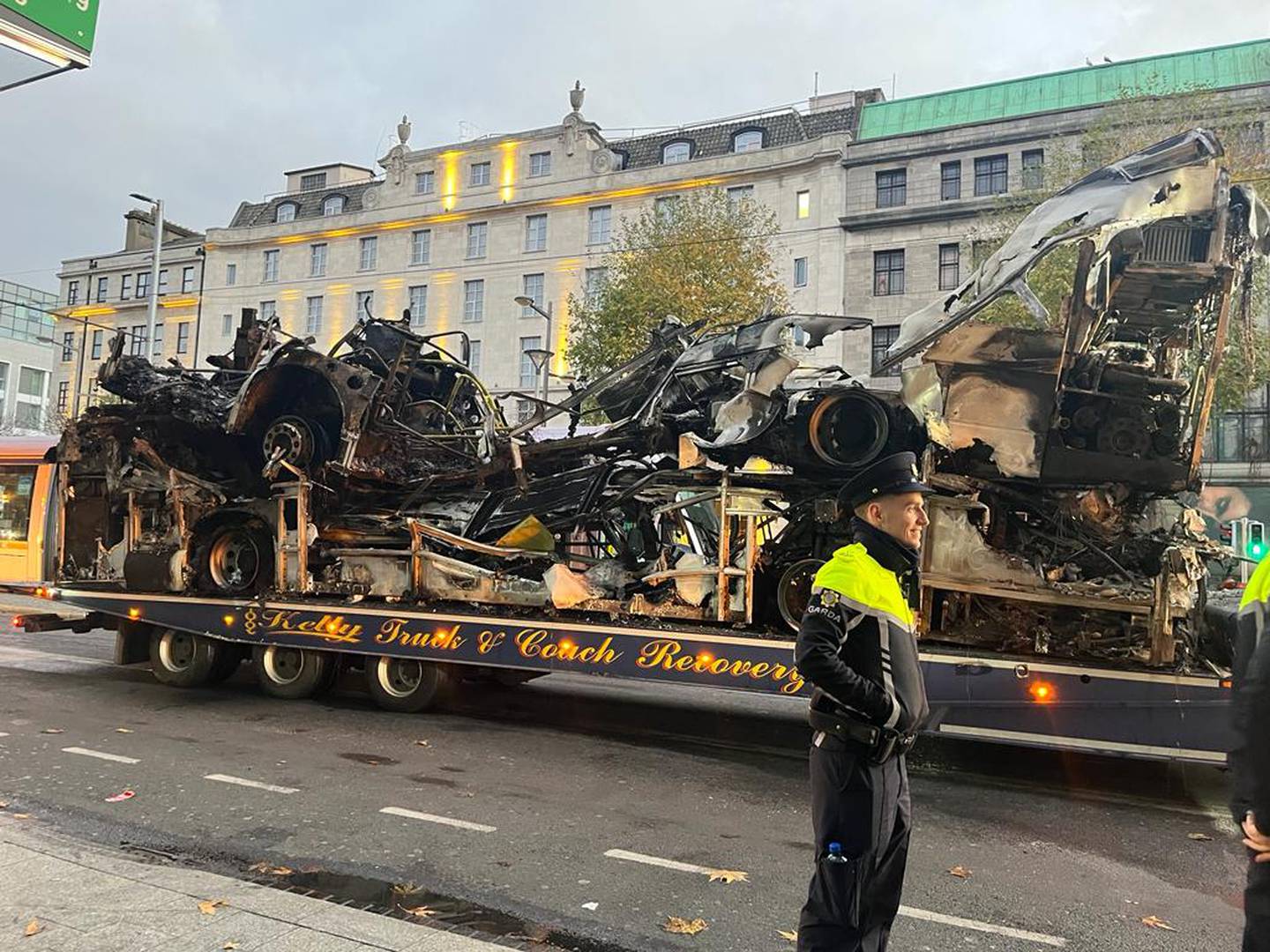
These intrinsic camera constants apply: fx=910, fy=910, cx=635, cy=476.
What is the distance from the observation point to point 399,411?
9492 millimetres

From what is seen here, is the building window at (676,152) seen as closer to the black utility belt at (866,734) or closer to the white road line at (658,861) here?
the white road line at (658,861)

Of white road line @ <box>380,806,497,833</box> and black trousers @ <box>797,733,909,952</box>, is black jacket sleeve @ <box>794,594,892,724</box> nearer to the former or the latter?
black trousers @ <box>797,733,909,952</box>

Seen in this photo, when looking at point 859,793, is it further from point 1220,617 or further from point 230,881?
point 1220,617

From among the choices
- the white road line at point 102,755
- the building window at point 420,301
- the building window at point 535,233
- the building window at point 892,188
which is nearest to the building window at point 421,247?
the building window at point 420,301

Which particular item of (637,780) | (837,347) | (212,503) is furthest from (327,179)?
(637,780)

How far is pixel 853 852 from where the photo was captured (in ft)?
9.49

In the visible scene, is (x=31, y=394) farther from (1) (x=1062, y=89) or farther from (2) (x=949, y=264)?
(1) (x=1062, y=89)

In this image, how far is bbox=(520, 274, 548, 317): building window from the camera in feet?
122

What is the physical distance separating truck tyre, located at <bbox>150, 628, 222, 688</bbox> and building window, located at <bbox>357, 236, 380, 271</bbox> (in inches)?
1332

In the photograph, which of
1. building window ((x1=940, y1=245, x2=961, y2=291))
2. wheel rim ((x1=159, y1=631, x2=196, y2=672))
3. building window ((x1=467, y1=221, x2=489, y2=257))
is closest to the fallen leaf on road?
wheel rim ((x1=159, y1=631, x2=196, y2=672))

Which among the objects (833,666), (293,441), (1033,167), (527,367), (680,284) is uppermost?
(1033,167)

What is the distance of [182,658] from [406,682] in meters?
2.88

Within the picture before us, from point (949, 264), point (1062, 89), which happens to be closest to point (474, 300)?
point (949, 264)

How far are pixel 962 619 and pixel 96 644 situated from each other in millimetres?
12636
